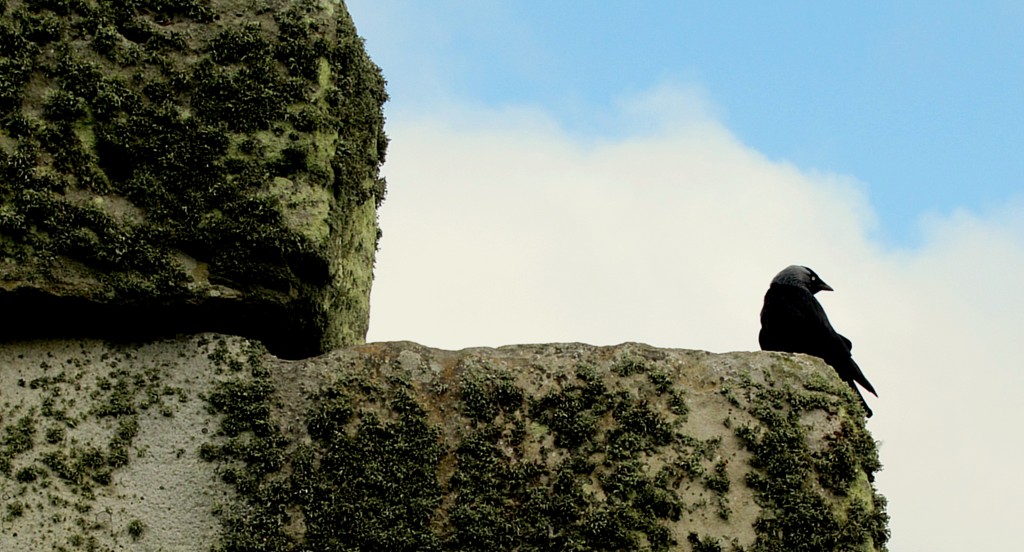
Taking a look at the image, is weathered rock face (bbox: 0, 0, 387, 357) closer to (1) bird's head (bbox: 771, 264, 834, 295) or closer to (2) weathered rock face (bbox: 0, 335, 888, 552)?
(2) weathered rock face (bbox: 0, 335, 888, 552)

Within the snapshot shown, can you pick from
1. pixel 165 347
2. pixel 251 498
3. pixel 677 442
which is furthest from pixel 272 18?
pixel 677 442

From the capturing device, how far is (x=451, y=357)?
4.50 meters

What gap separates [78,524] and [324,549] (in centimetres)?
87

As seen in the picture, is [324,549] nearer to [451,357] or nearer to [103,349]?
[451,357]

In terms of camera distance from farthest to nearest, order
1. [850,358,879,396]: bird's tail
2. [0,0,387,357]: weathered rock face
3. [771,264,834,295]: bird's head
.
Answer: [771,264,834,295]: bird's head
[850,358,879,396]: bird's tail
[0,0,387,357]: weathered rock face

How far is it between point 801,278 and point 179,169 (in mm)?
4958

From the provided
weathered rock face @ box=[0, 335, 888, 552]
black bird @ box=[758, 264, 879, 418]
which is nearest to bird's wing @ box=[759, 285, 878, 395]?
black bird @ box=[758, 264, 879, 418]

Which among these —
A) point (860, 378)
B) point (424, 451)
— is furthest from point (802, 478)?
point (860, 378)

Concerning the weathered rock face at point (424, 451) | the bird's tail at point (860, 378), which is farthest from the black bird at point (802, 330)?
the weathered rock face at point (424, 451)

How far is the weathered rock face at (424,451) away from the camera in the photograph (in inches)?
161

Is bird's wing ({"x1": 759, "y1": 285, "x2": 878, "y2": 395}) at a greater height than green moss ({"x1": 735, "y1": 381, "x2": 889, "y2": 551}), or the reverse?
bird's wing ({"x1": 759, "y1": 285, "x2": 878, "y2": 395})

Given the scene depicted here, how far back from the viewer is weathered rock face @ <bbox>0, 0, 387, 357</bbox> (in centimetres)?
430

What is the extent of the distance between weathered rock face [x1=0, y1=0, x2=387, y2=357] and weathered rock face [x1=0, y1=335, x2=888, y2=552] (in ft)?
0.73

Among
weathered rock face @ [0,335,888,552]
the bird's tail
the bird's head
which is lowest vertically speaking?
weathered rock face @ [0,335,888,552]
